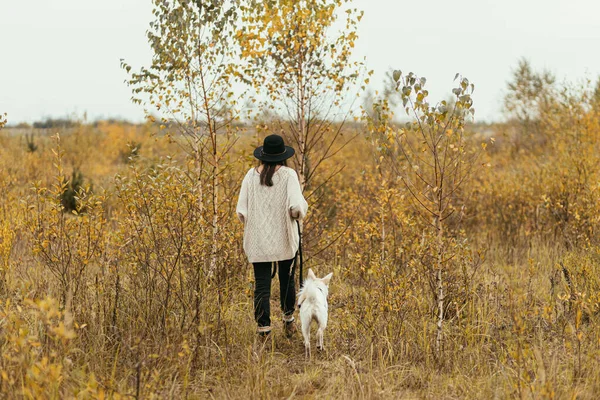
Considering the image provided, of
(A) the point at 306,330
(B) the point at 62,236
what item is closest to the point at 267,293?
(A) the point at 306,330

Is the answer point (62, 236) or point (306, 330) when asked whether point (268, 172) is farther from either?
point (62, 236)

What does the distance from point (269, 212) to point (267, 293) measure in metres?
0.70

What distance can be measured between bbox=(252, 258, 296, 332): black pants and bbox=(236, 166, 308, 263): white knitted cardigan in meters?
0.15

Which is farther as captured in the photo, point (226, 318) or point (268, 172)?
point (226, 318)

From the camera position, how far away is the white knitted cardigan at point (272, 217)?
4.55m

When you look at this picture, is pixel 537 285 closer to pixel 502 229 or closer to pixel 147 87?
pixel 502 229

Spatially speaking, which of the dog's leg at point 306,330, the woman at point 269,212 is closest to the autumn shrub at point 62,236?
the woman at point 269,212

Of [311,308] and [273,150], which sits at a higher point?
[273,150]

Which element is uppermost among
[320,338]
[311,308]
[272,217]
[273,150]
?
[273,150]

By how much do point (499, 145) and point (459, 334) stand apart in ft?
58.9

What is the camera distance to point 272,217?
4582 mm

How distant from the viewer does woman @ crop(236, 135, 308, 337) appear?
14.9 ft

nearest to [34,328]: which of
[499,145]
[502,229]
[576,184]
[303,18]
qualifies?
[303,18]

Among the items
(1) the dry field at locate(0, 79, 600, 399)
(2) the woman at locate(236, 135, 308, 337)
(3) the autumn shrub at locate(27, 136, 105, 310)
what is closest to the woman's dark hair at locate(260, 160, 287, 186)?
(2) the woman at locate(236, 135, 308, 337)
